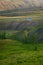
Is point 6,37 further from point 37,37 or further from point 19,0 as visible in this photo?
point 19,0

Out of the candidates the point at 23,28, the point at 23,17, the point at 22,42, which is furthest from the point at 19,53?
the point at 23,17

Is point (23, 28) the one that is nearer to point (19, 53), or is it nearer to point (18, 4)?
point (19, 53)

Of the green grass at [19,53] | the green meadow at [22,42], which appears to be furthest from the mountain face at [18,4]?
the green grass at [19,53]

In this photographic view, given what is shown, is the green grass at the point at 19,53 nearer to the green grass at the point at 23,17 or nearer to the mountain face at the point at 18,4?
the green grass at the point at 23,17

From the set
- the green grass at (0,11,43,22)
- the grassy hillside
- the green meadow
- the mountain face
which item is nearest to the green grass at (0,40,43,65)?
the green meadow

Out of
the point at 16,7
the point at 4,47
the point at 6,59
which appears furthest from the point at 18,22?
the point at 6,59

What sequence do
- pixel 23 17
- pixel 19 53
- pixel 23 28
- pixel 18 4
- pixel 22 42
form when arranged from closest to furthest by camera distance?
pixel 19 53
pixel 22 42
pixel 23 28
pixel 23 17
pixel 18 4
